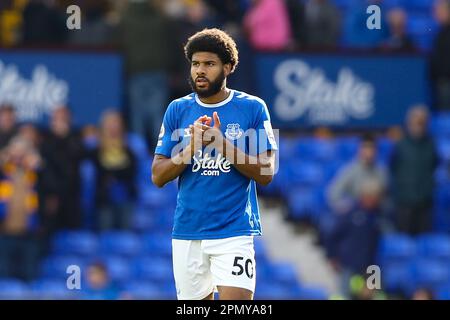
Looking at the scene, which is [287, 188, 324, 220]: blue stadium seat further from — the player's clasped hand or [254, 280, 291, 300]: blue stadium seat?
the player's clasped hand

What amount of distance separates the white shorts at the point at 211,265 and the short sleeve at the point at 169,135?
569 millimetres

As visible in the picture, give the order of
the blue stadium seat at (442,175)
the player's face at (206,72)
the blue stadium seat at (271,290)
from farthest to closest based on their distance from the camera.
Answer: the blue stadium seat at (442,175) < the blue stadium seat at (271,290) < the player's face at (206,72)

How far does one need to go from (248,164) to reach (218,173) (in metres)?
0.23

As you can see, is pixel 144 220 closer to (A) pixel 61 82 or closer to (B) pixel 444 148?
(A) pixel 61 82

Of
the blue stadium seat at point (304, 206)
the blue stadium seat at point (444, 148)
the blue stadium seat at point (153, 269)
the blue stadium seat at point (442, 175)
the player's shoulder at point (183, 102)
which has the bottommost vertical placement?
the blue stadium seat at point (153, 269)

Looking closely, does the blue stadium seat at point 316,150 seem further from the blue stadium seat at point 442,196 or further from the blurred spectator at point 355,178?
the blue stadium seat at point 442,196

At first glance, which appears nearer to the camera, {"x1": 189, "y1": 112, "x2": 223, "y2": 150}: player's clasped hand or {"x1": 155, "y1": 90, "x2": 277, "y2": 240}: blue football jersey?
{"x1": 189, "y1": 112, "x2": 223, "y2": 150}: player's clasped hand

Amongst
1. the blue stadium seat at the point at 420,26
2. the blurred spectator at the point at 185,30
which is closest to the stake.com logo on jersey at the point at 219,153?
the blurred spectator at the point at 185,30

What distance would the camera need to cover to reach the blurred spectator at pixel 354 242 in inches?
603

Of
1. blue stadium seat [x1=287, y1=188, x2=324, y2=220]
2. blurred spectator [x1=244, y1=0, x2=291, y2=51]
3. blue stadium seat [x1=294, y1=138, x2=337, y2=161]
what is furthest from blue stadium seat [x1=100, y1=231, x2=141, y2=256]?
blurred spectator [x1=244, y1=0, x2=291, y2=51]

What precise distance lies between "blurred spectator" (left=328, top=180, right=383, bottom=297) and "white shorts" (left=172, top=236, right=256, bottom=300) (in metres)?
6.68

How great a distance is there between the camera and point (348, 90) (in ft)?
57.4

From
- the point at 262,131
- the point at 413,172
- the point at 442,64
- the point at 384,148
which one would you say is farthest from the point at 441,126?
the point at 262,131

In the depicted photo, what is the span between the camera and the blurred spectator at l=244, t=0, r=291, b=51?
1706cm
